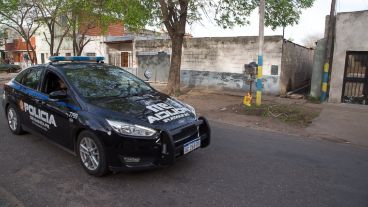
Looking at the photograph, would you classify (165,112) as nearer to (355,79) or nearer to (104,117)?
(104,117)

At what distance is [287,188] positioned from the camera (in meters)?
3.75

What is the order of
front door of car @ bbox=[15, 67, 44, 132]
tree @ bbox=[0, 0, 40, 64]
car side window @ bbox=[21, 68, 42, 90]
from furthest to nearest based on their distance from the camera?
tree @ bbox=[0, 0, 40, 64] → car side window @ bbox=[21, 68, 42, 90] → front door of car @ bbox=[15, 67, 44, 132]

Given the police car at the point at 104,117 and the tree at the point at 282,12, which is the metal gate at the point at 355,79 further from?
the police car at the point at 104,117

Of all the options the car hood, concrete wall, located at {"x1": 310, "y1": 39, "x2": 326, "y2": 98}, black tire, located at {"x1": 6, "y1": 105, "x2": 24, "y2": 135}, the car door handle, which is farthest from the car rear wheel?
concrete wall, located at {"x1": 310, "y1": 39, "x2": 326, "y2": 98}

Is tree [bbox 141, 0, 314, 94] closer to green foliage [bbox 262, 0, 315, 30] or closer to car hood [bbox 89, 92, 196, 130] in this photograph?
green foliage [bbox 262, 0, 315, 30]

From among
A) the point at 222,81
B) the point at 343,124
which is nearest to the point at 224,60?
the point at 222,81

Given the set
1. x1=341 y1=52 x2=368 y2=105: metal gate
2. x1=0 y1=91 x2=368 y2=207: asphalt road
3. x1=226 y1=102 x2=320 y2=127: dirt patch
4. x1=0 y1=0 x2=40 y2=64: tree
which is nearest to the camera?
x1=0 y1=91 x2=368 y2=207: asphalt road

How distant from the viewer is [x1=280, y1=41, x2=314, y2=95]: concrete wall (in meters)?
12.8

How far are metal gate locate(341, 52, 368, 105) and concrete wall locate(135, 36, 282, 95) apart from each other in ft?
8.64

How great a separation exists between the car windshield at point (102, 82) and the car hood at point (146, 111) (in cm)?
27

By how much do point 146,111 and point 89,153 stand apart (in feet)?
3.17

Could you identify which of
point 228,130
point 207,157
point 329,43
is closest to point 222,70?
point 329,43

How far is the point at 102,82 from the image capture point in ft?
15.6

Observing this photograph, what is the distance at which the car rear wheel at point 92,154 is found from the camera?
3.78 metres
